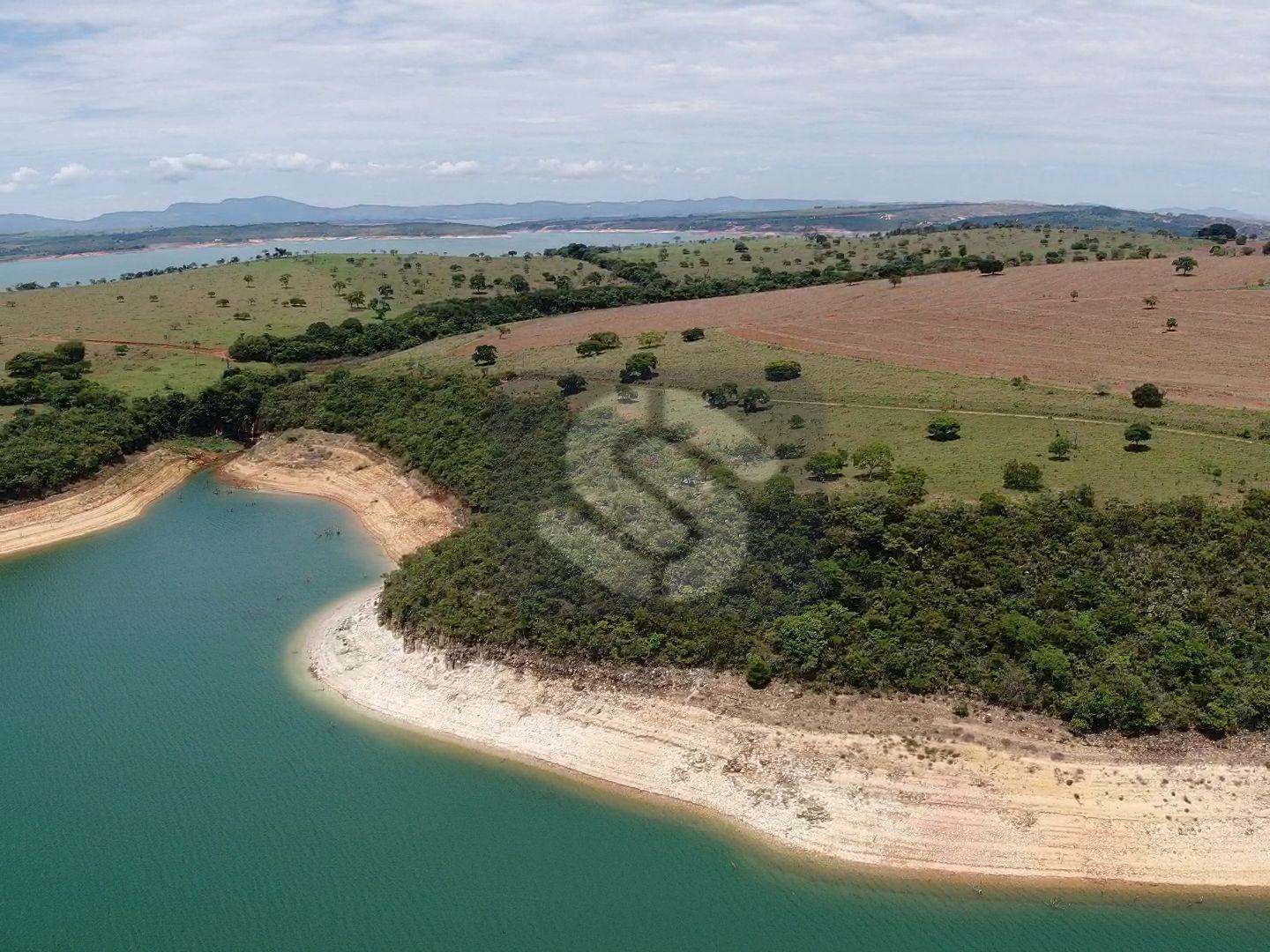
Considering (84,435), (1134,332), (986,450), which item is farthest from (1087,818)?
(84,435)

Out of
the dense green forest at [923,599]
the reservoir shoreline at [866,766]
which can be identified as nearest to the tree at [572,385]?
the dense green forest at [923,599]

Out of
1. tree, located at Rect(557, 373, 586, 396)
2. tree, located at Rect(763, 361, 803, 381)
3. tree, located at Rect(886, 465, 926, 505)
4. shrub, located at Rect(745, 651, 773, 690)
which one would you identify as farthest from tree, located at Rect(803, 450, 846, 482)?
tree, located at Rect(557, 373, 586, 396)

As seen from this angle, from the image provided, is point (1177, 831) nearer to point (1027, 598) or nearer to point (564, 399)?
point (1027, 598)

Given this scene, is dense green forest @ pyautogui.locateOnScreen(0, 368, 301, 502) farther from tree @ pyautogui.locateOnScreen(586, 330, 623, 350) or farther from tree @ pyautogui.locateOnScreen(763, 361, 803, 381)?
tree @ pyautogui.locateOnScreen(763, 361, 803, 381)

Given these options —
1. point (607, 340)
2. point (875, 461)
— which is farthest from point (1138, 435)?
point (607, 340)

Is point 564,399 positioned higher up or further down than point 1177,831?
higher up

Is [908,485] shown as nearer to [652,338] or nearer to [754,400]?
[754,400]
